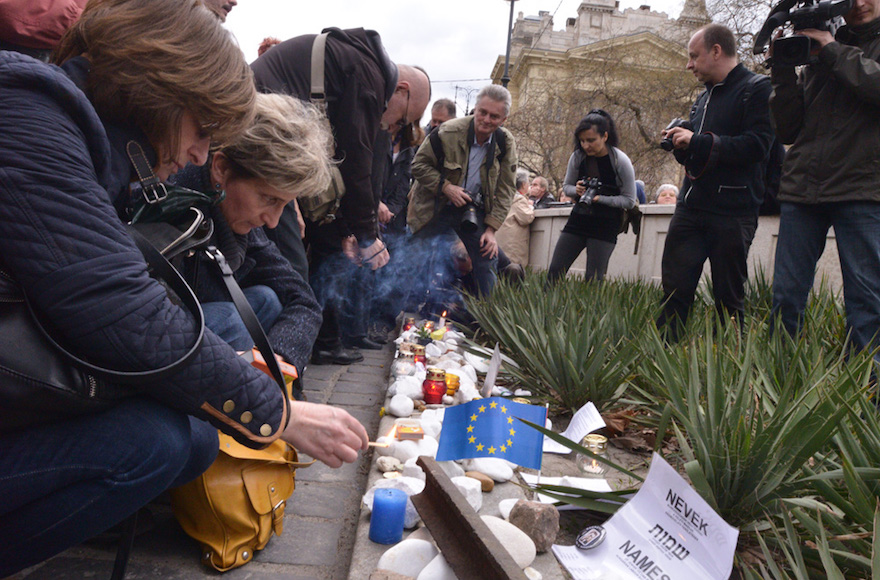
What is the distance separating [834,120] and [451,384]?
7.12 feet

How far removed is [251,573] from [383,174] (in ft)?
9.76

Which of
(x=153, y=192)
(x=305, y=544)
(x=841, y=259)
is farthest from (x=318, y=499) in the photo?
(x=841, y=259)

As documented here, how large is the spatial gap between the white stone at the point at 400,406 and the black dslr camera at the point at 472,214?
2549mm

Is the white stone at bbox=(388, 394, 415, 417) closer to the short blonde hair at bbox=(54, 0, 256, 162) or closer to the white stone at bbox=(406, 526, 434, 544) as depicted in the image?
the white stone at bbox=(406, 526, 434, 544)

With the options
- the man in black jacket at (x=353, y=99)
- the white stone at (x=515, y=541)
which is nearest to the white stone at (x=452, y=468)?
the white stone at (x=515, y=541)

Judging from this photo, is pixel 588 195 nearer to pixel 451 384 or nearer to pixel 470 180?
pixel 470 180

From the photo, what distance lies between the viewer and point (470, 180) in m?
5.27

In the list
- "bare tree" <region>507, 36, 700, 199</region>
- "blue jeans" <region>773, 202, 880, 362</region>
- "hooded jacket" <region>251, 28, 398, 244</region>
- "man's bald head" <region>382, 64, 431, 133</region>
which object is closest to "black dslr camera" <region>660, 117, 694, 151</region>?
"blue jeans" <region>773, 202, 880, 362</region>

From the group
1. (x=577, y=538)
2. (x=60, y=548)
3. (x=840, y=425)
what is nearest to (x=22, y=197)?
(x=60, y=548)

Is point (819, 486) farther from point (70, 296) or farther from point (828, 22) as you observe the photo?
point (828, 22)

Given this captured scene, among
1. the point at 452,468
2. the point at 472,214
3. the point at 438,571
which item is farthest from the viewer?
the point at 472,214

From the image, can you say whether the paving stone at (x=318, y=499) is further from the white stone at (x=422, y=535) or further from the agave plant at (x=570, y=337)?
the agave plant at (x=570, y=337)

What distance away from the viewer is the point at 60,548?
4.41ft

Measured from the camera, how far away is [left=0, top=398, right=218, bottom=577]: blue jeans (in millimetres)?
1214
